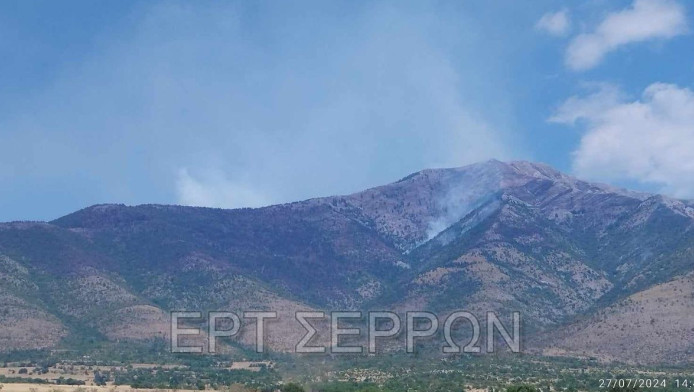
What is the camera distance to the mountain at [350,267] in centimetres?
12638

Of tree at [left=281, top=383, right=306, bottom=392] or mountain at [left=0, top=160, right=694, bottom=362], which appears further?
mountain at [left=0, top=160, right=694, bottom=362]

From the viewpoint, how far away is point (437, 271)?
519 ft

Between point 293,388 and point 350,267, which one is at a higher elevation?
point 350,267

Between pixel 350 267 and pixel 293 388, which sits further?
pixel 350 267

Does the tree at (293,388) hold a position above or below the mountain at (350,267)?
below

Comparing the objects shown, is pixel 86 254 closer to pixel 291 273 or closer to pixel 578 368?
pixel 291 273

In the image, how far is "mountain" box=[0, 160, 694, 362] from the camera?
126 metres

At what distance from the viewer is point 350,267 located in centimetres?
17938

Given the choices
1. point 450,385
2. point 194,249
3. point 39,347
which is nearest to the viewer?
point 450,385

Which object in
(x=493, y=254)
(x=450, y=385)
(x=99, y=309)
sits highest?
(x=493, y=254)

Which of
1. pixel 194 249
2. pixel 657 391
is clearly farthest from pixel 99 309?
pixel 657 391

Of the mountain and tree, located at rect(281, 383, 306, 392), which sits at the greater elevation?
the mountain

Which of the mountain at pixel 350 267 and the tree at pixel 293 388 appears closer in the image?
the tree at pixel 293 388

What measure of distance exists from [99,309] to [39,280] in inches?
573
